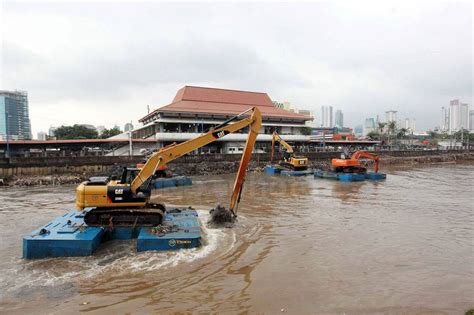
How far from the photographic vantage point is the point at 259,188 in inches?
895

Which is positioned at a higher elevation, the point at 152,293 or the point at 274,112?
the point at 274,112

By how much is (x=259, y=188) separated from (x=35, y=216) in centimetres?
1364

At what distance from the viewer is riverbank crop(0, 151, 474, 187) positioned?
86.0 ft

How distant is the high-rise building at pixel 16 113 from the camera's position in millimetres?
77250

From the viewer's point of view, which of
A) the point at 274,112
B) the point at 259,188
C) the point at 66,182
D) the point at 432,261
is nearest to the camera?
the point at 432,261

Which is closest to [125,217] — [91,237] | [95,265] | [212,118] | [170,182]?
[91,237]

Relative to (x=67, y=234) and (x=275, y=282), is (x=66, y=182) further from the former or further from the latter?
(x=275, y=282)

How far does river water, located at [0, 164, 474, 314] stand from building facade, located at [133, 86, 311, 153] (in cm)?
3470

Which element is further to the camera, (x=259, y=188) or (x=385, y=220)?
(x=259, y=188)

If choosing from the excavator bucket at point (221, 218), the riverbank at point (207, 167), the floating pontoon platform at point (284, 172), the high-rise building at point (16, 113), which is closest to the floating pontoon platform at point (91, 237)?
the excavator bucket at point (221, 218)

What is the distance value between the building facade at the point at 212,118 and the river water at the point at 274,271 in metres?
34.7

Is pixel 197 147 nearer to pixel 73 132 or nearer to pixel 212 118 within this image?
pixel 212 118

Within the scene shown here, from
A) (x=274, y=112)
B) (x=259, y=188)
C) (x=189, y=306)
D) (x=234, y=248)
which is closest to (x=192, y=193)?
(x=259, y=188)

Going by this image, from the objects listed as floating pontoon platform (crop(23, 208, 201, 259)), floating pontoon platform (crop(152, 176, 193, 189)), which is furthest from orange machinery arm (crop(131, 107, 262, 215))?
floating pontoon platform (crop(152, 176, 193, 189))
